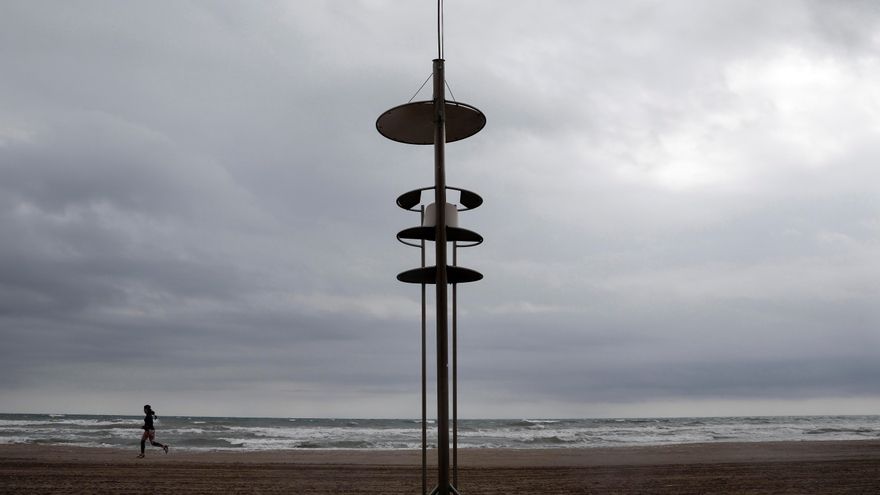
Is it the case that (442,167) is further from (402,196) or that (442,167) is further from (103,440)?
(103,440)

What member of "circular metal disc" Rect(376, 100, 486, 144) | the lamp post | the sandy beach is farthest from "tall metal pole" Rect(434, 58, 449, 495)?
the sandy beach

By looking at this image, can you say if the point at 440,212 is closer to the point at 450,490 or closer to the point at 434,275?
the point at 434,275

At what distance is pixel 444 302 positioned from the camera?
4.84m

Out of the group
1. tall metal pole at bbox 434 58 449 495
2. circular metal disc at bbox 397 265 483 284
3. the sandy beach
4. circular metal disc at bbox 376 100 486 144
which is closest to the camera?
tall metal pole at bbox 434 58 449 495

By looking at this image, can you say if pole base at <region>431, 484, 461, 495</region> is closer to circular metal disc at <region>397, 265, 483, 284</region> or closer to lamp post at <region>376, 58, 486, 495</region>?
lamp post at <region>376, 58, 486, 495</region>

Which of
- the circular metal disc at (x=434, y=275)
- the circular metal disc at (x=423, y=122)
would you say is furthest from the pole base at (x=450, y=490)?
the circular metal disc at (x=423, y=122)

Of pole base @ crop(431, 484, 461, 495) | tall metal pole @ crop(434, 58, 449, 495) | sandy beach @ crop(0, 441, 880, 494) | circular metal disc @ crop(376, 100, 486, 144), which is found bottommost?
sandy beach @ crop(0, 441, 880, 494)

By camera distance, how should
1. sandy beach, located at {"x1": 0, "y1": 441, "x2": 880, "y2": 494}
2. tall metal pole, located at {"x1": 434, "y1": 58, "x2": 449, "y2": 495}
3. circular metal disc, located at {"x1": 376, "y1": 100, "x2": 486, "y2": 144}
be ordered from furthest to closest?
sandy beach, located at {"x1": 0, "y1": 441, "x2": 880, "y2": 494}, circular metal disc, located at {"x1": 376, "y1": 100, "x2": 486, "y2": 144}, tall metal pole, located at {"x1": 434, "y1": 58, "x2": 449, "y2": 495}

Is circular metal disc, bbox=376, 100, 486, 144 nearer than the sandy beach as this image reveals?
Yes

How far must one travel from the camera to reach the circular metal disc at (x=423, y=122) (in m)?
5.31

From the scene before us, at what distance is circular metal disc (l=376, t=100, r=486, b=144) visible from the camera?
17.4 feet

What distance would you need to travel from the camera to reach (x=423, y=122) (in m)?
5.46

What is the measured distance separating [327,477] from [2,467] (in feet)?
20.5

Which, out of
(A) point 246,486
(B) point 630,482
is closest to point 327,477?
(A) point 246,486
